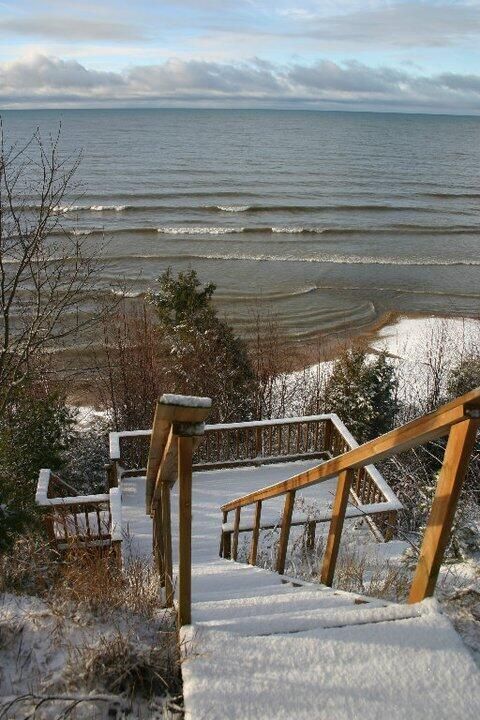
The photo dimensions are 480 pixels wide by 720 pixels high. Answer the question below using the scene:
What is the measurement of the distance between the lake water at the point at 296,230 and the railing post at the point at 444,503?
1893 centimetres

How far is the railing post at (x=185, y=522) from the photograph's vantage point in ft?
7.97

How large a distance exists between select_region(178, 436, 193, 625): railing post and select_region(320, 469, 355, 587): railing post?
0.84 meters

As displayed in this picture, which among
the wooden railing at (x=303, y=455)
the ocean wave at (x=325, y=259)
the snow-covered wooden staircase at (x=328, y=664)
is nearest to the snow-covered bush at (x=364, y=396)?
the wooden railing at (x=303, y=455)

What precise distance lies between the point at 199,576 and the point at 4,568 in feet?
4.36

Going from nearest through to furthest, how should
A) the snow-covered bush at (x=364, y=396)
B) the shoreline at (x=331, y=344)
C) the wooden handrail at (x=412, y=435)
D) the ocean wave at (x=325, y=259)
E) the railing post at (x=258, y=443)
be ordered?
Answer: 1. the wooden handrail at (x=412, y=435)
2. the railing post at (x=258, y=443)
3. the snow-covered bush at (x=364, y=396)
4. the shoreline at (x=331, y=344)
5. the ocean wave at (x=325, y=259)

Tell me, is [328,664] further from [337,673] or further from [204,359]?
[204,359]

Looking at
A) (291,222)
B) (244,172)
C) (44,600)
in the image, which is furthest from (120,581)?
(244,172)

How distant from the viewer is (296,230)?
34656 millimetres

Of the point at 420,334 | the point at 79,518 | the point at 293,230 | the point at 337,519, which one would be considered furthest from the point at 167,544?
the point at 293,230

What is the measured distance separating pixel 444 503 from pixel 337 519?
783mm

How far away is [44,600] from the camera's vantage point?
336 cm

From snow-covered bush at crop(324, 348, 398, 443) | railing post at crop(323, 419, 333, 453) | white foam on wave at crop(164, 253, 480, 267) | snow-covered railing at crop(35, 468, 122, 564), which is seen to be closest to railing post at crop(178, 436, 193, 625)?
snow-covered railing at crop(35, 468, 122, 564)

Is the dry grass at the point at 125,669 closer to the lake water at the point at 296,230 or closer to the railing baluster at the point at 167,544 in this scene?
the railing baluster at the point at 167,544

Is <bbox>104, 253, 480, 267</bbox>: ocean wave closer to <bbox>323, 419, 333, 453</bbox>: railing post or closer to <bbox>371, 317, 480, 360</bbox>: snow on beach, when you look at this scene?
<bbox>371, 317, 480, 360</bbox>: snow on beach
